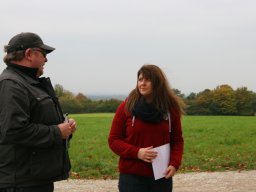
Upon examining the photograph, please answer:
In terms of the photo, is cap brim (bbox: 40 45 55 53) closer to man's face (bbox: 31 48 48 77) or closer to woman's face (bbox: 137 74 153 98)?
man's face (bbox: 31 48 48 77)

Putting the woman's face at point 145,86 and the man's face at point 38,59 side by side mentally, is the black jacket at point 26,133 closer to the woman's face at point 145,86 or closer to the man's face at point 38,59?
the man's face at point 38,59

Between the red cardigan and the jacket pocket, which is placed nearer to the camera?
the jacket pocket

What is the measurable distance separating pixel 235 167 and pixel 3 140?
844cm

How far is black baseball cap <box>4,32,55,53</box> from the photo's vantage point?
11.2 feet

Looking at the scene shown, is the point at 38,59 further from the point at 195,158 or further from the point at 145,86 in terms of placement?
the point at 195,158

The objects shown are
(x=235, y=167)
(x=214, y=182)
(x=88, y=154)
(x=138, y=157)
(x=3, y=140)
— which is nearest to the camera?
(x=3, y=140)

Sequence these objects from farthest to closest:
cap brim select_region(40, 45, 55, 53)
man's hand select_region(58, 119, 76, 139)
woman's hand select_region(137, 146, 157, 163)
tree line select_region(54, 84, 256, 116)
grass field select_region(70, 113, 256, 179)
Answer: tree line select_region(54, 84, 256, 116) < grass field select_region(70, 113, 256, 179) < woman's hand select_region(137, 146, 157, 163) < cap brim select_region(40, 45, 55, 53) < man's hand select_region(58, 119, 76, 139)

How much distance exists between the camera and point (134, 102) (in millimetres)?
3943

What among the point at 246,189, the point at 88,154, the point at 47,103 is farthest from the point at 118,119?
the point at 88,154

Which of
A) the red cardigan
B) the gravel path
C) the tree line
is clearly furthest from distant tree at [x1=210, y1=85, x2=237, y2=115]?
the red cardigan

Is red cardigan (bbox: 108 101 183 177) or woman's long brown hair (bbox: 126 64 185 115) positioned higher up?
woman's long brown hair (bbox: 126 64 185 115)

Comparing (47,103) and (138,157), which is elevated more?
(47,103)

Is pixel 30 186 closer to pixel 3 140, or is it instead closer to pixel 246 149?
pixel 3 140

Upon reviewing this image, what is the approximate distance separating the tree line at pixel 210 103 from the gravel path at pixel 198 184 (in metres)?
43.3
